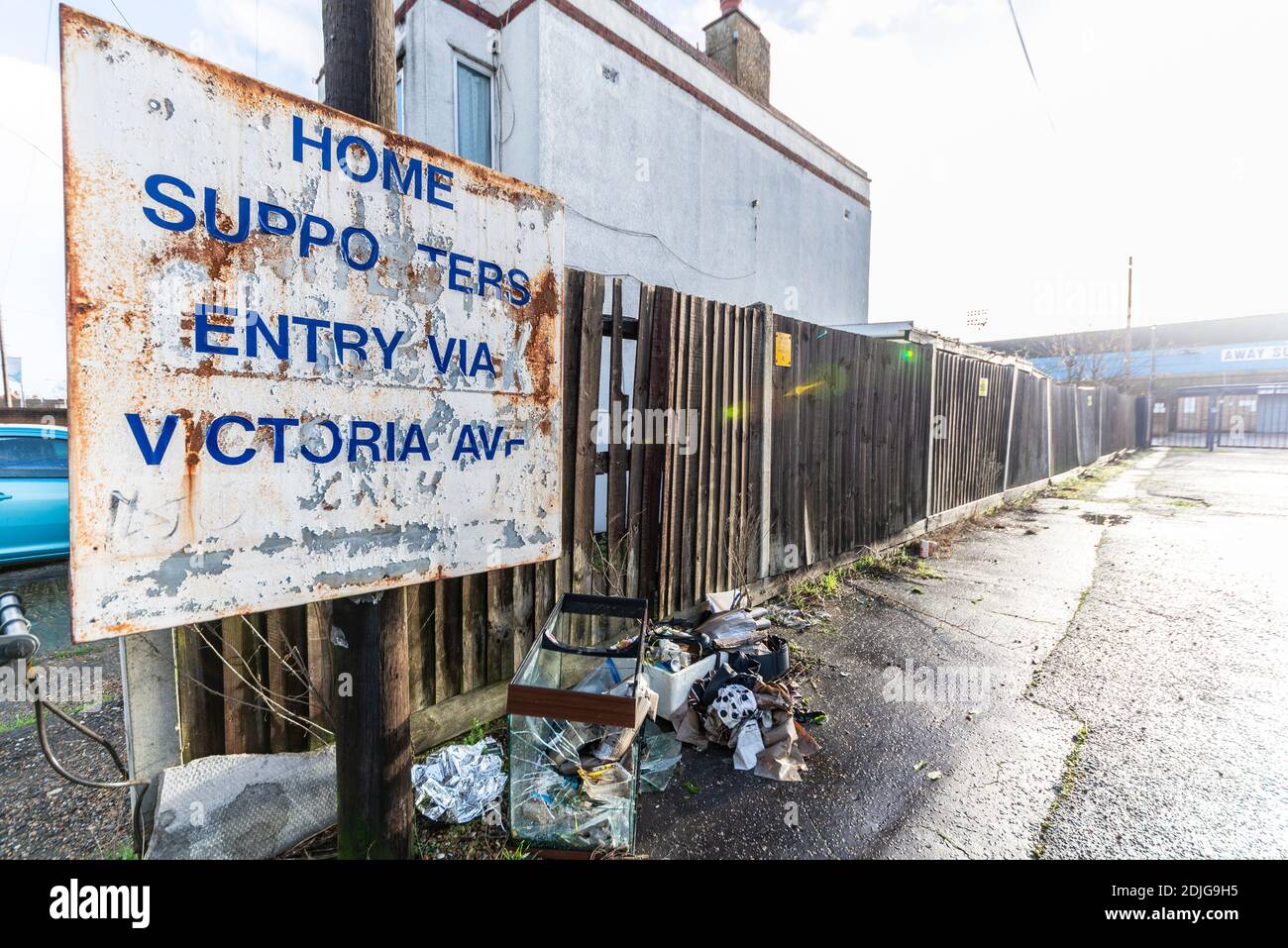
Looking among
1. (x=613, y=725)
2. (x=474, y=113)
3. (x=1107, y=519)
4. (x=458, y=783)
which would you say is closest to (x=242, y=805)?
(x=458, y=783)

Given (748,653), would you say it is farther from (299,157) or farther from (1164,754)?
(299,157)

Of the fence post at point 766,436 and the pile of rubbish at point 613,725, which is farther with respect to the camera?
the fence post at point 766,436

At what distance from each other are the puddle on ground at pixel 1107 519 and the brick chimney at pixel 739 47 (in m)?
9.10

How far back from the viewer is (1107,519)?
9133 mm

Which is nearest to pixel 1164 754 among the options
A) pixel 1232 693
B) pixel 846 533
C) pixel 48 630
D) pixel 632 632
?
pixel 1232 693

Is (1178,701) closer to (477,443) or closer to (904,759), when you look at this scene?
(904,759)

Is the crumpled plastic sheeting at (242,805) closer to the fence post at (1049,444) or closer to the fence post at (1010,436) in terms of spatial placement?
the fence post at (1010,436)

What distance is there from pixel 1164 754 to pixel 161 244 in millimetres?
4366

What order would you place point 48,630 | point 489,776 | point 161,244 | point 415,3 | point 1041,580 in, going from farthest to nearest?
point 415,3
point 1041,580
point 48,630
point 489,776
point 161,244

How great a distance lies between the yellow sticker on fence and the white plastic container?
2.65 metres

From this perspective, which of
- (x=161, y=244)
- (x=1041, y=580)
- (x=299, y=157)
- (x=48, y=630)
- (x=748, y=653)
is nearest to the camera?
(x=161, y=244)

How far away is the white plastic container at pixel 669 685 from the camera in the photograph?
3043 mm

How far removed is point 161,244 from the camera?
49.4 inches

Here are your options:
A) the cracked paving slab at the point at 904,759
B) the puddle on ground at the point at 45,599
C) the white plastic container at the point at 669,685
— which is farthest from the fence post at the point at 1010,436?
the puddle on ground at the point at 45,599
